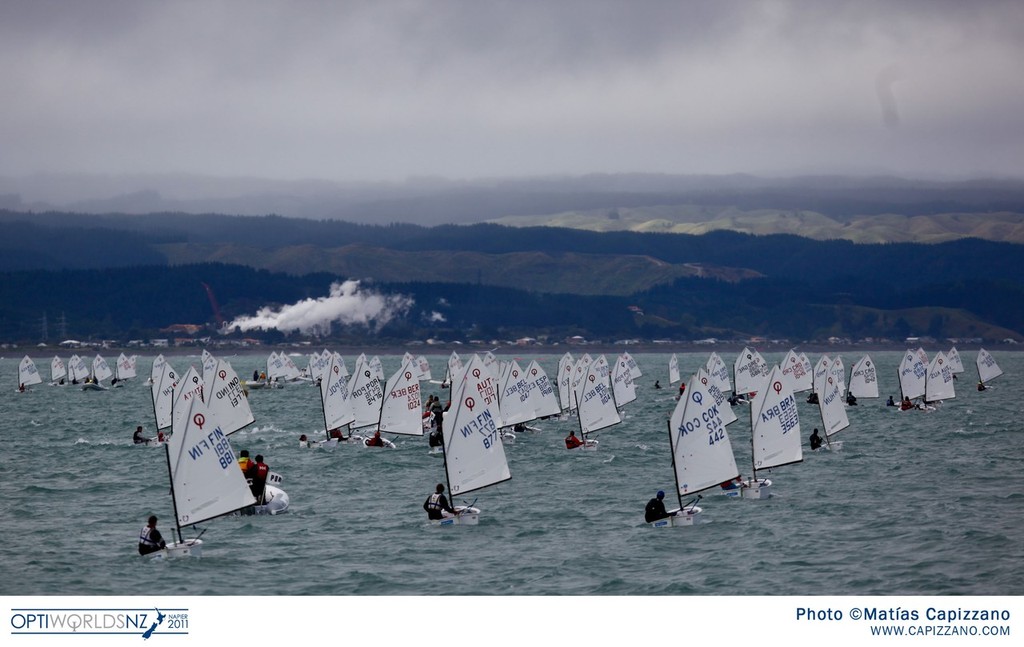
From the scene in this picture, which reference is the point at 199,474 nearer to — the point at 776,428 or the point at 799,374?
the point at 776,428

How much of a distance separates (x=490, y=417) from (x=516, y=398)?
33195 millimetres

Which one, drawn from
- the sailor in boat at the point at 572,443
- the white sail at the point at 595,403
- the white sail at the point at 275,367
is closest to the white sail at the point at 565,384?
the white sail at the point at 595,403

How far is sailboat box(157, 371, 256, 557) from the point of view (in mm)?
43781

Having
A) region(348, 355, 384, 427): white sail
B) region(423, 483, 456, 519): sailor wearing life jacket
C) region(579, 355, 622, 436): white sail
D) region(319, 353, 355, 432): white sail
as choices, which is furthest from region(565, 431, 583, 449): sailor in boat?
region(423, 483, 456, 519): sailor wearing life jacket

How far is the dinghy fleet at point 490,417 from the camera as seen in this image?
4481cm

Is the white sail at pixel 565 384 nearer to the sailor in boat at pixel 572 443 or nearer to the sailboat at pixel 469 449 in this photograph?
the sailor in boat at pixel 572 443

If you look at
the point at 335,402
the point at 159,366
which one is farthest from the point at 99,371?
the point at 335,402

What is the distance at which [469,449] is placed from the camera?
4988cm

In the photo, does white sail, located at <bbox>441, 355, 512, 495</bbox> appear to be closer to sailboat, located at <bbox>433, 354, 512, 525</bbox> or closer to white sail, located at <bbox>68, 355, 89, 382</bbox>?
sailboat, located at <bbox>433, 354, 512, 525</bbox>

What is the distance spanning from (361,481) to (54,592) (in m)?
24.0

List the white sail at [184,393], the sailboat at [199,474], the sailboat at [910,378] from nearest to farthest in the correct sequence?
the sailboat at [199,474] < the white sail at [184,393] < the sailboat at [910,378]

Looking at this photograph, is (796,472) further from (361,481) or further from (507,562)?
(507,562)
